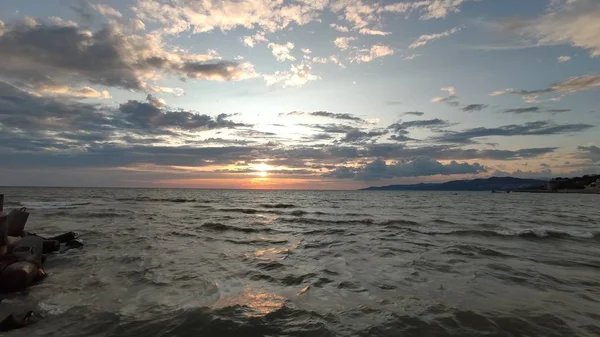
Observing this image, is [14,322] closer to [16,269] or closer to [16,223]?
[16,269]

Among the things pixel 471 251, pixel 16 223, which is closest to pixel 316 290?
pixel 471 251

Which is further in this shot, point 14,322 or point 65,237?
point 65,237

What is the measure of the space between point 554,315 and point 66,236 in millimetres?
19085

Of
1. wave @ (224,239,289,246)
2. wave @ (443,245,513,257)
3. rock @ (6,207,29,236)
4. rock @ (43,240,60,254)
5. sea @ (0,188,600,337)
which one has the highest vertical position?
rock @ (6,207,29,236)

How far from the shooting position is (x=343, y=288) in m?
9.16

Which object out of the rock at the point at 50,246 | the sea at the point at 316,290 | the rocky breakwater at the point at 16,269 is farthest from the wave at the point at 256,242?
the rocky breakwater at the point at 16,269

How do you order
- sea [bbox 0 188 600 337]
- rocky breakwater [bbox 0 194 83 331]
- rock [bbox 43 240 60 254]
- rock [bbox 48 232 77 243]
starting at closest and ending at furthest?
rocky breakwater [bbox 0 194 83 331] < sea [bbox 0 188 600 337] < rock [bbox 43 240 60 254] < rock [bbox 48 232 77 243]

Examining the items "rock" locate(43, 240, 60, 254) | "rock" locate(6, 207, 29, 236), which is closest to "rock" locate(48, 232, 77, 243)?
"rock" locate(43, 240, 60, 254)

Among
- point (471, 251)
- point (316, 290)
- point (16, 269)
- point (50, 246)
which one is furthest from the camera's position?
point (471, 251)

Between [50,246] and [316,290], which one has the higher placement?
[50,246]

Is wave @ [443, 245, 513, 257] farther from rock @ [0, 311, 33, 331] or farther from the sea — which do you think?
rock @ [0, 311, 33, 331]

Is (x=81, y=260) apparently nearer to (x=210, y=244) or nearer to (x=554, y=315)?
(x=210, y=244)

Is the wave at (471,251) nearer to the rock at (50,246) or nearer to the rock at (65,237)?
the rock at (50,246)

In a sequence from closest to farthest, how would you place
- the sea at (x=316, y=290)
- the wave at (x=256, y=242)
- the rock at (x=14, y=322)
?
the rock at (x=14, y=322) < the sea at (x=316, y=290) < the wave at (x=256, y=242)
